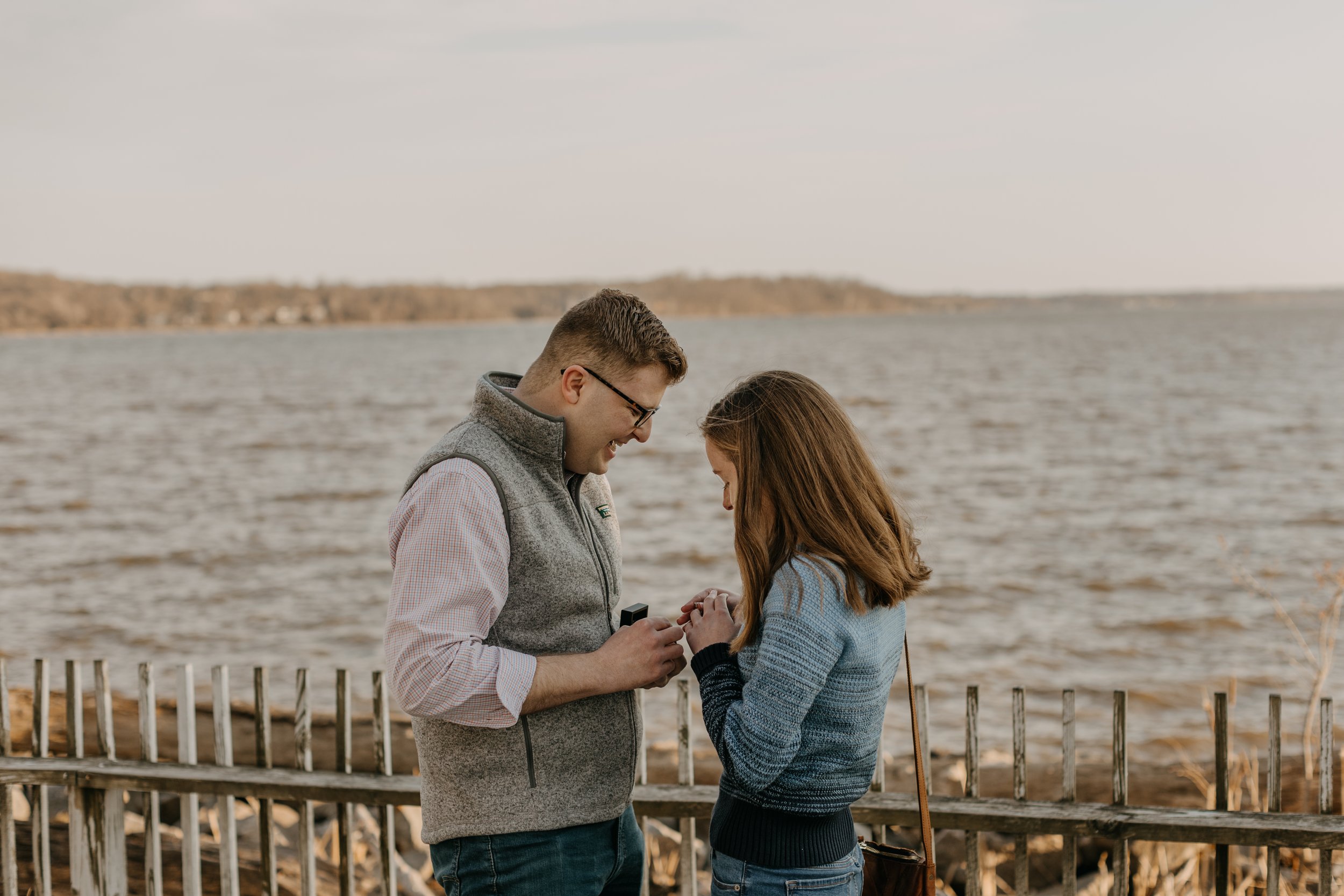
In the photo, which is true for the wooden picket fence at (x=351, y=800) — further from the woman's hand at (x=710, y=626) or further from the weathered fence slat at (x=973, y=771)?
the woman's hand at (x=710, y=626)

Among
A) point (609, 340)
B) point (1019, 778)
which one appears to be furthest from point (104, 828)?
point (1019, 778)

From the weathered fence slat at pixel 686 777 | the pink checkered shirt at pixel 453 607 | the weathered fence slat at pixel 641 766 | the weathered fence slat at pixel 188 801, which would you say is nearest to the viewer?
the pink checkered shirt at pixel 453 607

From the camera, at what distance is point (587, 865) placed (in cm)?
235

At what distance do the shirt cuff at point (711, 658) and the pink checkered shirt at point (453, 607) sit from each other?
0.35m

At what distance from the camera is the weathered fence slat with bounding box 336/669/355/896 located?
131 inches

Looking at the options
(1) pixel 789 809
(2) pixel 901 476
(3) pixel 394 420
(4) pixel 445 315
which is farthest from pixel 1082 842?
(4) pixel 445 315

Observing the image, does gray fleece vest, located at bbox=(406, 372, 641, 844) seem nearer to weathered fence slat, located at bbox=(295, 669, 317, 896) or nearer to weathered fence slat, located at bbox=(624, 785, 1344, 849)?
weathered fence slat, located at bbox=(624, 785, 1344, 849)

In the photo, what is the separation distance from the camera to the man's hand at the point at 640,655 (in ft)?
7.30

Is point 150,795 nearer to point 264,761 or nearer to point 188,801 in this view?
point 188,801

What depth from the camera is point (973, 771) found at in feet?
10.5

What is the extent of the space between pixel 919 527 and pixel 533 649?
59.9 inches

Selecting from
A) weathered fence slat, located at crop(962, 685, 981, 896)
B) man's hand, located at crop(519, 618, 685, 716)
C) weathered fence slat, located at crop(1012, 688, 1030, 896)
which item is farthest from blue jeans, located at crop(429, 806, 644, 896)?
weathered fence slat, located at crop(1012, 688, 1030, 896)

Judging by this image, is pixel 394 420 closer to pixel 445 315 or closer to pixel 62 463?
pixel 62 463

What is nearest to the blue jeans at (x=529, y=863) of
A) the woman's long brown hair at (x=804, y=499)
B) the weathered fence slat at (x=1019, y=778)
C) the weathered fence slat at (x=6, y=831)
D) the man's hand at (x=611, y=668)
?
the man's hand at (x=611, y=668)
